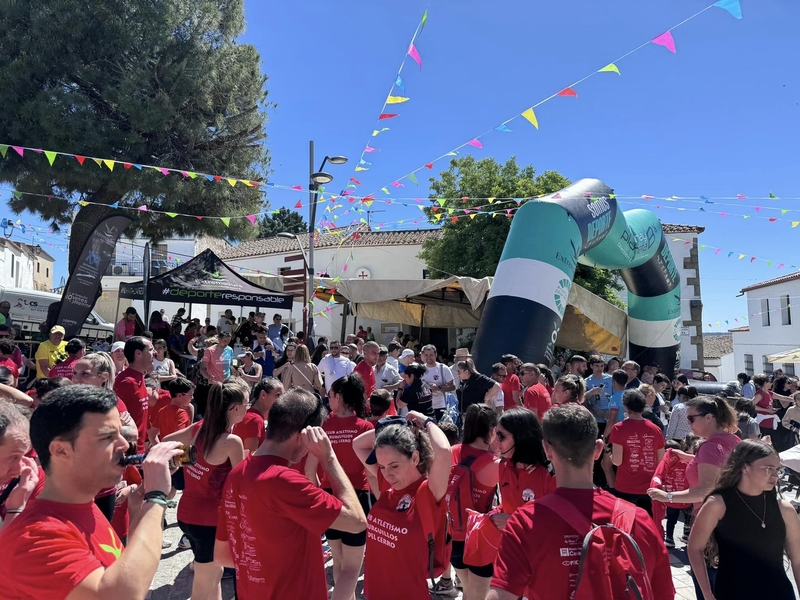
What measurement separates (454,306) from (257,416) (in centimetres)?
1264

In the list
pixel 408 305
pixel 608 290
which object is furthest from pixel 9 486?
pixel 608 290

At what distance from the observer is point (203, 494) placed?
337 centimetres

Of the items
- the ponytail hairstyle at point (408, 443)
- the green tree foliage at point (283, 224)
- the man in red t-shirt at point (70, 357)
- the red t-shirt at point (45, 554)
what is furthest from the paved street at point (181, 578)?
the green tree foliage at point (283, 224)

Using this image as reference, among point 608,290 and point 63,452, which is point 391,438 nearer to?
point 63,452

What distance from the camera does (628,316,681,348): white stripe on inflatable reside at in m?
14.9

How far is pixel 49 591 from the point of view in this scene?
58.0 inches

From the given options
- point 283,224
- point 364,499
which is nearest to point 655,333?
point 364,499

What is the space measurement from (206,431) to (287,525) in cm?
132

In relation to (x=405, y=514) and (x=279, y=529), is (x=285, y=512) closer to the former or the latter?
(x=279, y=529)

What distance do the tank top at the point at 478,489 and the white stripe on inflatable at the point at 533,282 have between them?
6.48 metres

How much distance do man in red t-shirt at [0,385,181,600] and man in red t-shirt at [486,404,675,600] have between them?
1.07 m

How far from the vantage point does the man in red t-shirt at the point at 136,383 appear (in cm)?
480

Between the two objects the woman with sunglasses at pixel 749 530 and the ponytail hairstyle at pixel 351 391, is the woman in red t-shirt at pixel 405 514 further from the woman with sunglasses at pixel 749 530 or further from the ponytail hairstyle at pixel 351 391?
the woman with sunglasses at pixel 749 530

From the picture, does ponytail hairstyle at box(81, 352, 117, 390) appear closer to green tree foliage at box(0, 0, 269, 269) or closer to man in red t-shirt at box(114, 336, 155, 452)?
man in red t-shirt at box(114, 336, 155, 452)
